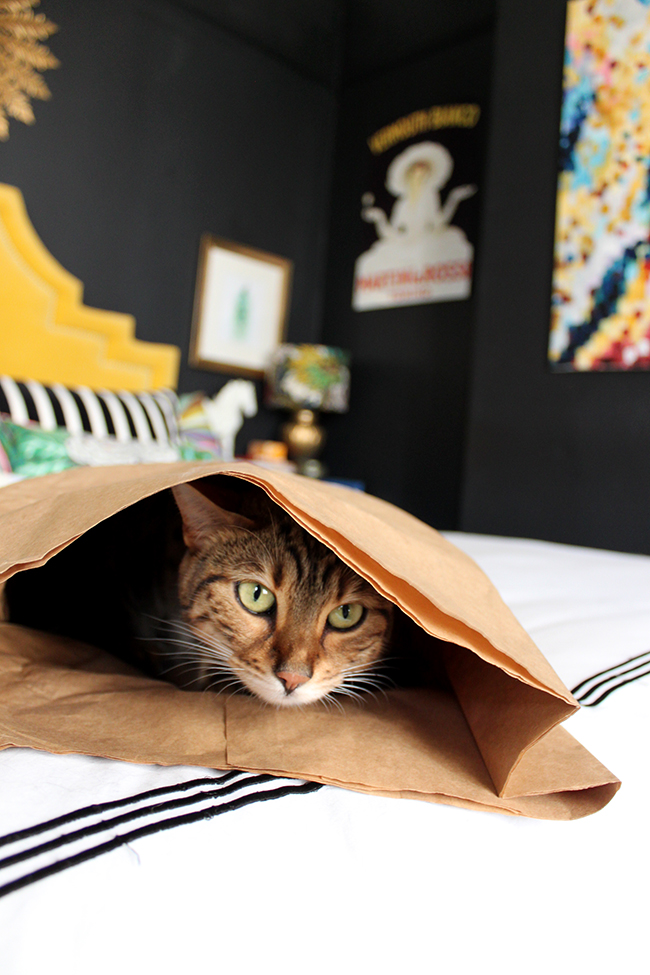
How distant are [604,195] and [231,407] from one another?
7.02ft

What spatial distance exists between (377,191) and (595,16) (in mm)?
1500

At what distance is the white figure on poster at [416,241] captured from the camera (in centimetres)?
366

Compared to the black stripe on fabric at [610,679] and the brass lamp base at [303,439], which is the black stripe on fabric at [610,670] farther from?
the brass lamp base at [303,439]

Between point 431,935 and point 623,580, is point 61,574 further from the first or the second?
point 623,580

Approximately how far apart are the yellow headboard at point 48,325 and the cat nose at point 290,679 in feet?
8.79

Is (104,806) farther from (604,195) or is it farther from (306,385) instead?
(306,385)

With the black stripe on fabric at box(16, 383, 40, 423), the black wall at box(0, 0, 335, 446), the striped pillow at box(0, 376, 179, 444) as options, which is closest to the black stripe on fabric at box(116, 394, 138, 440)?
the striped pillow at box(0, 376, 179, 444)

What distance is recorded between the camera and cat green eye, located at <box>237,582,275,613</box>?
753mm

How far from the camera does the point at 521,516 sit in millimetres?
2971

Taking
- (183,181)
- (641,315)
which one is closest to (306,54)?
(183,181)

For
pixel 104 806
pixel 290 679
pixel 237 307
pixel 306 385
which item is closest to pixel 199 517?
pixel 290 679

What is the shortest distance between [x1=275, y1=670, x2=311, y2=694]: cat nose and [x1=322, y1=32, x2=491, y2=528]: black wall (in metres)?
3.01

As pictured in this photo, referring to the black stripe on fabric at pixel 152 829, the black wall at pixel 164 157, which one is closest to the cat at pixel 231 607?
the black stripe on fabric at pixel 152 829

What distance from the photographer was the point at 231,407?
3824mm
